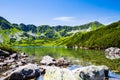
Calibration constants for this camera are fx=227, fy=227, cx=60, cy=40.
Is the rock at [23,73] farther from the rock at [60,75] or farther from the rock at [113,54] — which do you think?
the rock at [113,54]

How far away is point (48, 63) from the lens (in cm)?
6712

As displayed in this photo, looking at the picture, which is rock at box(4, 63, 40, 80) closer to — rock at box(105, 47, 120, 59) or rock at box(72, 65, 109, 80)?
rock at box(72, 65, 109, 80)

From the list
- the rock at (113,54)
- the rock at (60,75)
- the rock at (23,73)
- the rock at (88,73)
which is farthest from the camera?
the rock at (113,54)

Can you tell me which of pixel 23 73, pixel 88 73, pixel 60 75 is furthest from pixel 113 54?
pixel 60 75

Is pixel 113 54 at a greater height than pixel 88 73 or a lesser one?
lesser

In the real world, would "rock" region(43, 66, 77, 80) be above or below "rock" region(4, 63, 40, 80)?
above

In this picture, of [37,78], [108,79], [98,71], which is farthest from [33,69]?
[98,71]

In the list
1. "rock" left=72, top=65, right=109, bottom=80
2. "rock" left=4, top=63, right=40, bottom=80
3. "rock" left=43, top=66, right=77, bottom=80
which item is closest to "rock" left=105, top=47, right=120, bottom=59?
"rock" left=4, top=63, right=40, bottom=80

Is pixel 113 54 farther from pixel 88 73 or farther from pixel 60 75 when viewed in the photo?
pixel 60 75

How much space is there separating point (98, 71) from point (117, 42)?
164542mm

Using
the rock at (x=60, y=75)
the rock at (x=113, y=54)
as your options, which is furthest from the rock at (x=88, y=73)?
the rock at (x=113, y=54)

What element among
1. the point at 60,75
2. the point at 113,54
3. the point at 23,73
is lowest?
the point at 23,73

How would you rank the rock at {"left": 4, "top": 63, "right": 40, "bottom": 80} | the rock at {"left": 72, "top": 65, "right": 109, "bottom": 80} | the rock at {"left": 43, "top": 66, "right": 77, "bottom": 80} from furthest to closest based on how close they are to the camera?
the rock at {"left": 4, "top": 63, "right": 40, "bottom": 80} → the rock at {"left": 72, "top": 65, "right": 109, "bottom": 80} → the rock at {"left": 43, "top": 66, "right": 77, "bottom": 80}

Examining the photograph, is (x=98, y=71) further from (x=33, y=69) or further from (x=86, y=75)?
(x=33, y=69)
